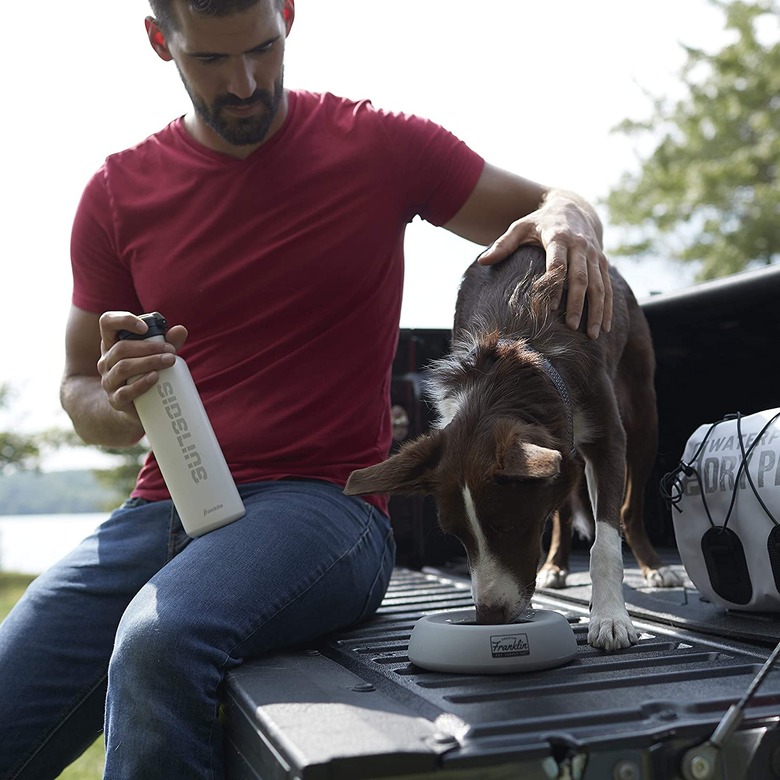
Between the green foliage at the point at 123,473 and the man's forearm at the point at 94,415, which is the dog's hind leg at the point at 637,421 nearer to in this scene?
the man's forearm at the point at 94,415

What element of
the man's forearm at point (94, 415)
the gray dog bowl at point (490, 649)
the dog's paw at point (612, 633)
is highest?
the man's forearm at point (94, 415)

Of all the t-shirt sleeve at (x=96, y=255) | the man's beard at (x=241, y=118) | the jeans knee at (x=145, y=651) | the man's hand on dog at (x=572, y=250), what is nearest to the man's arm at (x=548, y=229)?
the man's hand on dog at (x=572, y=250)

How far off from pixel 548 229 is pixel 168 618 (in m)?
1.70

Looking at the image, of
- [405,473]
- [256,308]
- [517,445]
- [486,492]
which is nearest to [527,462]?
[517,445]

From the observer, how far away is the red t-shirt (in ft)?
10.9

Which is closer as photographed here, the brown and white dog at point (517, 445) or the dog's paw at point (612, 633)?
the dog's paw at point (612, 633)

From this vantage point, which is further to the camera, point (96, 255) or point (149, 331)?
point (96, 255)

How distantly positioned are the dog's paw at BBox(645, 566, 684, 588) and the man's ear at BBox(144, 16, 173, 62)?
2720 millimetres

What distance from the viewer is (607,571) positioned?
10.1 ft

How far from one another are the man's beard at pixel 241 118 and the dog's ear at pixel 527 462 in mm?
1470

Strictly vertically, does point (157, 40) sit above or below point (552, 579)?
above

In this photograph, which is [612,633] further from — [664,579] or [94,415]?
[94,415]

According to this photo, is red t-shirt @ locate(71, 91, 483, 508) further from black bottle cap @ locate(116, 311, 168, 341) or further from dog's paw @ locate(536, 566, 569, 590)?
dog's paw @ locate(536, 566, 569, 590)

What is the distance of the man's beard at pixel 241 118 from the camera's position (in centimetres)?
339
